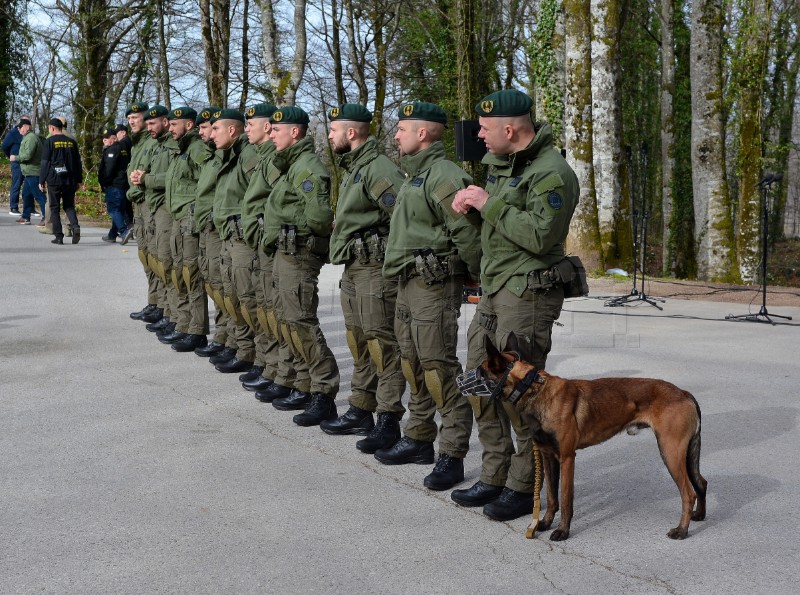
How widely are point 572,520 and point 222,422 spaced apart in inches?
118

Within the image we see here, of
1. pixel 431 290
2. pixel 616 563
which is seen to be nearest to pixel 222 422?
pixel 431 290

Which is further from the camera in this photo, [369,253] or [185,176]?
[185,176]

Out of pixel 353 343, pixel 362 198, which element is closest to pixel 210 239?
pixel 353 343

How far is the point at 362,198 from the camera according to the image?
6.32 meters

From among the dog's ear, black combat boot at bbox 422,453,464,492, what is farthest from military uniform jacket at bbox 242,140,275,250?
the dog's ear

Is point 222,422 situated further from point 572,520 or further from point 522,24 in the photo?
point 522,24

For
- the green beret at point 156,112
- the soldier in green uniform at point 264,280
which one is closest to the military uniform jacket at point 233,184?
the soldier in green uniform at point 264,280

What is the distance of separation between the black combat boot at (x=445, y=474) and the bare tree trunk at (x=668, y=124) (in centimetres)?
2258

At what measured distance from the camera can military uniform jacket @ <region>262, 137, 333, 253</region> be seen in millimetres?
7039

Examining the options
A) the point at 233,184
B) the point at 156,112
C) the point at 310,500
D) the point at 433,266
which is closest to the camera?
the point at 310,500

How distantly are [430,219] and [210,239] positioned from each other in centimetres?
390

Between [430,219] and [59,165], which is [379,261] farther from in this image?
[59,165]

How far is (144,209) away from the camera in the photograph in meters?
10.9

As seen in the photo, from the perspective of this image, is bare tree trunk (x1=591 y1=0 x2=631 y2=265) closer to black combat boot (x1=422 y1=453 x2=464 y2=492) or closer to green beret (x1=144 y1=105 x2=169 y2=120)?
green beret (x1=144 y1=105 x2=169 y2=120)
